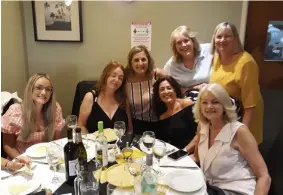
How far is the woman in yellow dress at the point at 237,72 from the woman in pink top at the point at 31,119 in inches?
53.0

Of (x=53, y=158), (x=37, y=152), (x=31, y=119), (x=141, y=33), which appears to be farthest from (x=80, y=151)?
(x=141, y=33)

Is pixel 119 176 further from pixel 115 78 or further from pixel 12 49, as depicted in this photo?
pixel 12 49

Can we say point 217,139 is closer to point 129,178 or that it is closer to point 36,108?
point 129,178

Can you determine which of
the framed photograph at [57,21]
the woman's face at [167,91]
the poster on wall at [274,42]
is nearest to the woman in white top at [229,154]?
the woman's face at [167,91]

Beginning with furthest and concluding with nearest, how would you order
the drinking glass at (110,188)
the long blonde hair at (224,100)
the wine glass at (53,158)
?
1. the long blonde hair at (224,100)
2. the wine glass at (53,158)
3. the drinking glass at (110,188)

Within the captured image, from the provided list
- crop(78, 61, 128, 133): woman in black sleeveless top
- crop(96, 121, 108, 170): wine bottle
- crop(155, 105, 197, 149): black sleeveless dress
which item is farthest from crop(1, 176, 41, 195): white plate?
crop(155, 105, 197, 149): black sleeveless dress

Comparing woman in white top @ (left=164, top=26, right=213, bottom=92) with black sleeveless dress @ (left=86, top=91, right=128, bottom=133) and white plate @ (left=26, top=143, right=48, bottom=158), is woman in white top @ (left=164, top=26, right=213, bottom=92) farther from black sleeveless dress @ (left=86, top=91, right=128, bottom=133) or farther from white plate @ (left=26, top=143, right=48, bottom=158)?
white plate @ (left=26, top=143, right=48, bottom=158)

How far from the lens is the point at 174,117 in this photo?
8.23 feet

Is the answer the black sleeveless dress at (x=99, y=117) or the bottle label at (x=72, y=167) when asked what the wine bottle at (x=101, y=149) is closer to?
the bottle label at (x=72, y=167)

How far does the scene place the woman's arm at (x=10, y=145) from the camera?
7.41ft

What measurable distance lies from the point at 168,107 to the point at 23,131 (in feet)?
3.78

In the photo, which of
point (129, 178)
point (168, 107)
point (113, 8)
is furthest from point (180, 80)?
point (129, 178)

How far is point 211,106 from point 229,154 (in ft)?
1.01

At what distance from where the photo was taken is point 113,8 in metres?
3.30
